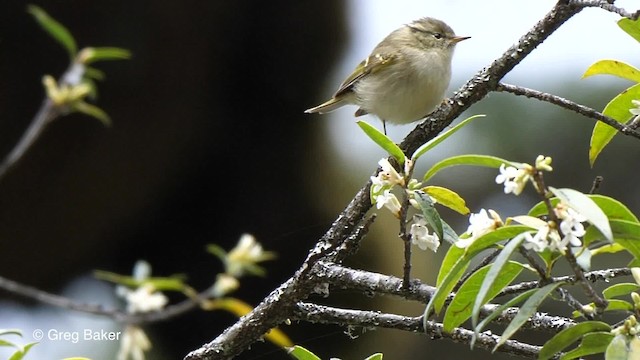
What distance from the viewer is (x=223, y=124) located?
2496 mm

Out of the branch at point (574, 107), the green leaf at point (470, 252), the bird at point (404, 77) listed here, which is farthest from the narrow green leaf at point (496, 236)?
the bird at point (404, 77)

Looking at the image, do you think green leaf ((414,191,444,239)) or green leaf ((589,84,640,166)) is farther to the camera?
green leaf ((589,84,640,166))

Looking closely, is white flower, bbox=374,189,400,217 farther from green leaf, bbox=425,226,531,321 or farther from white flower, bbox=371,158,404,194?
green leaf, bbox=425,226,531,321

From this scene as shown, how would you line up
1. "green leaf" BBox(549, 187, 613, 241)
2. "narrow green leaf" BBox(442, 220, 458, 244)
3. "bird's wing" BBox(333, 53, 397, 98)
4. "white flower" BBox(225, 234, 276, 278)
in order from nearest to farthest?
"green leaf" BBox(549, 187, 613, 241), "narrow green leaf" BBox(442, 220, 458, 244), "white flower" BBox(225, 234, 276, 278), "bird's wing" BBox(333, 53, 397, 98)

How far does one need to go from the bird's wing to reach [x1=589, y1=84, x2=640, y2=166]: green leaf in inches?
47.6

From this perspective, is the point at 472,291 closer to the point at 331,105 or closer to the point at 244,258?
the point at 244,258

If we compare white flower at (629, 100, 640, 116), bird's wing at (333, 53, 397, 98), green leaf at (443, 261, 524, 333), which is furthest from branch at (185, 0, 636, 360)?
bird's wing at (333, 53, 397, 98)

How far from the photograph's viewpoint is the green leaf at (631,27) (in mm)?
901

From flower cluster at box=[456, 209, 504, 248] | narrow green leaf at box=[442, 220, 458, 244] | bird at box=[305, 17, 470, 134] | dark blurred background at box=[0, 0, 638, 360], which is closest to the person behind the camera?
flower cluster at box=[456, 209, 504, 248]

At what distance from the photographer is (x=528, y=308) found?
2.34 ft

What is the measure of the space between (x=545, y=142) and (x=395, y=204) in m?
1.81

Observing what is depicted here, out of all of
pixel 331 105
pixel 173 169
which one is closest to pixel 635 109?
pixel 331 105

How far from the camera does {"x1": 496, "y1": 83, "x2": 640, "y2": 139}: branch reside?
91cm

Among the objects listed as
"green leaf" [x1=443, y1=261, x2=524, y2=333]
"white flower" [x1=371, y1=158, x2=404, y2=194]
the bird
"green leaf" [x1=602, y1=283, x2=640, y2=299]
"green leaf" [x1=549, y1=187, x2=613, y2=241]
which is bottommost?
"green leaf" [x1=602, y1=283, x2=640, y2=299]
